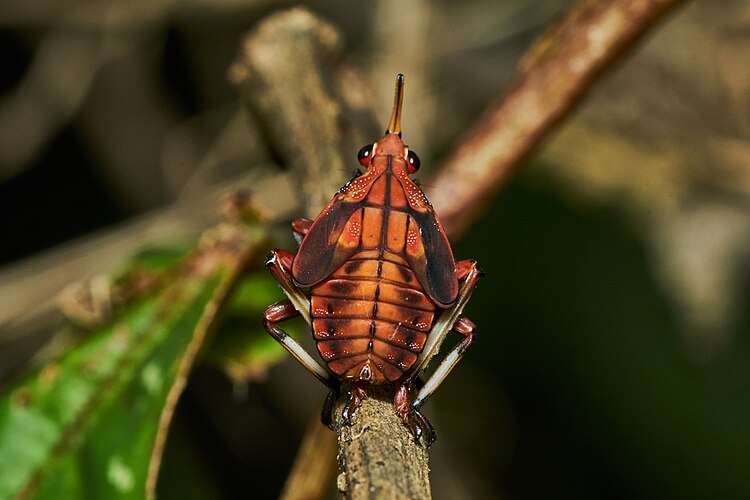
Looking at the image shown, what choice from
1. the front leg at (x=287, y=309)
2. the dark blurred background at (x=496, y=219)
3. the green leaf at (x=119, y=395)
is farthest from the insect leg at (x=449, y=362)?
the dark blurred background at (x=496, y=219)

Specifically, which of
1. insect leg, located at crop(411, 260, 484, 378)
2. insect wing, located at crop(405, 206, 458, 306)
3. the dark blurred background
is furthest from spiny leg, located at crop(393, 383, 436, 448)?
the dark blurred background

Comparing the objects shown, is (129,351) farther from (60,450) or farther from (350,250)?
(350,250)

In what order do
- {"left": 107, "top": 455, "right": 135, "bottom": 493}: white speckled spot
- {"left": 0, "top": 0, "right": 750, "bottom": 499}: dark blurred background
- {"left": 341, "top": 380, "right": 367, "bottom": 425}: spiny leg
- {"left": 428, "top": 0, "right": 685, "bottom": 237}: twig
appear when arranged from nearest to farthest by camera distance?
1. {"left": 341, "top": 380, "right": 367, "bottom": 425}: spiny leg
2. {"left": 107, "top": 455, "right": 135, "bottom": 493}: white speckled spot
3. {"left": 428, "top": 0, "right": 685, "bottom": 237}: twig
4. {"left": 0, "top": 0, "right": 750, "bottom": 499}: dark blurred background

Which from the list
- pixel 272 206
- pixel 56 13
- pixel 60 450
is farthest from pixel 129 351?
pixel 56 13

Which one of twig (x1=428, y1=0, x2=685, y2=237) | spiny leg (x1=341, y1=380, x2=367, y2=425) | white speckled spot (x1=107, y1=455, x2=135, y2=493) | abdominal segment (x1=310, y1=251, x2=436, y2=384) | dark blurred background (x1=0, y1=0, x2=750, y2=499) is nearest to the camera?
spiny leg (x1=341, y1=380, x2=367, y2=425)

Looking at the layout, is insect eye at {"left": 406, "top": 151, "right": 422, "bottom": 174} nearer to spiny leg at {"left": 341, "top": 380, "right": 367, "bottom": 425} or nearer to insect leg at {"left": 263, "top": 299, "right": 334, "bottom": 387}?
Result: insect leg at {"left": 263, "top": 299, "right": 334, "bottom": 387}

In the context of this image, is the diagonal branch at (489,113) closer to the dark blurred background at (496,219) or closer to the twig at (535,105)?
the twig at (535,105)

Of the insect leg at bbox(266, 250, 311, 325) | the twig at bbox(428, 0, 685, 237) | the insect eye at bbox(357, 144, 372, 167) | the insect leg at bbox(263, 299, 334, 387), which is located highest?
the twig at bbox(428, 0, 685, 237)
